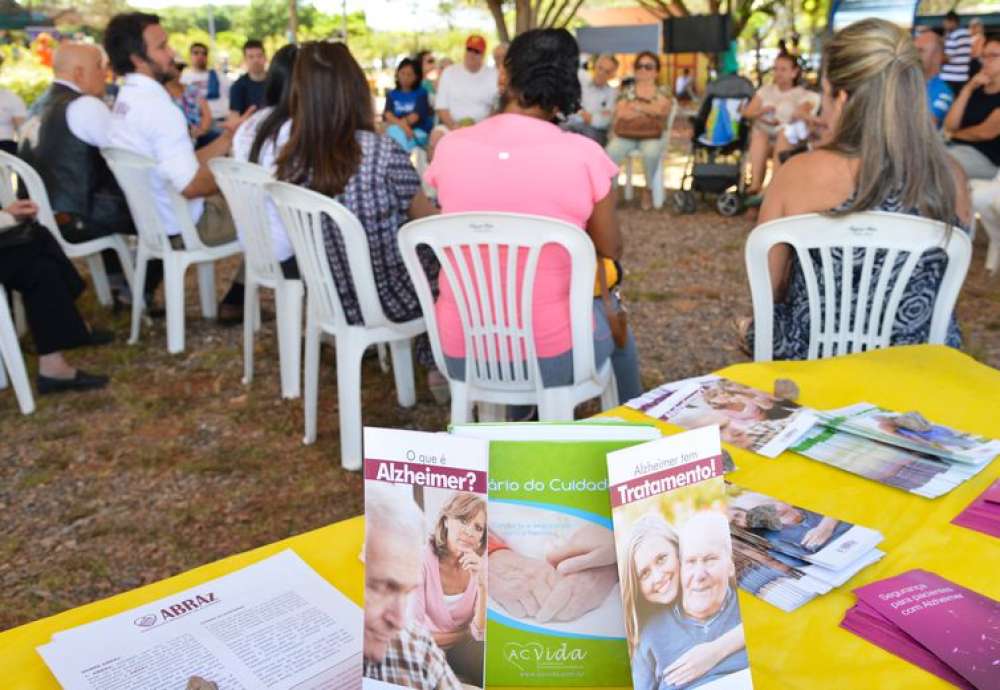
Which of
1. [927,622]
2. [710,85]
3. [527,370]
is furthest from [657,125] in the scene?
[927,622]

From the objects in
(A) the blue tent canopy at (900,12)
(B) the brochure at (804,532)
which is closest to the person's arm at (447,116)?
(A) the blue tent canopy at (900,12)

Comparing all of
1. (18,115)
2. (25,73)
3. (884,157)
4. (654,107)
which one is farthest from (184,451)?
(25,73)

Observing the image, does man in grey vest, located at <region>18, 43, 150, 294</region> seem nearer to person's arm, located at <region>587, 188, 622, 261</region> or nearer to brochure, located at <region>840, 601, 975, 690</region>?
person's arm, located at <region>587, 188, 622, 261</region>

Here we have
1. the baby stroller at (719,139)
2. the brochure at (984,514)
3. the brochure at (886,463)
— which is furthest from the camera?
the baby stroller at (719,139)

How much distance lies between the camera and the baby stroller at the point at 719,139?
729 cm

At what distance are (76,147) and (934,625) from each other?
4163mm

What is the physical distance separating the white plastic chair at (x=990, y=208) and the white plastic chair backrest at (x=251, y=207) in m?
3.73

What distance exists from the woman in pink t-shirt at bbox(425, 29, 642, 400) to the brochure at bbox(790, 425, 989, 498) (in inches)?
42.0

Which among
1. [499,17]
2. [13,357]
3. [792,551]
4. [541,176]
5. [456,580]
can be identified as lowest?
[13,357]

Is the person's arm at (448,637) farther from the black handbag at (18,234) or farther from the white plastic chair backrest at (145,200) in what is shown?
the white plastic chair backrest at (145,200)

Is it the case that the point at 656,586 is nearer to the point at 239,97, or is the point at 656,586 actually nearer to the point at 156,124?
the point at 156,124

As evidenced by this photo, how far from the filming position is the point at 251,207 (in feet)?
10.9

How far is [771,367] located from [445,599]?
1.09 metres

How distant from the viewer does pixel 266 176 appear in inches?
125
